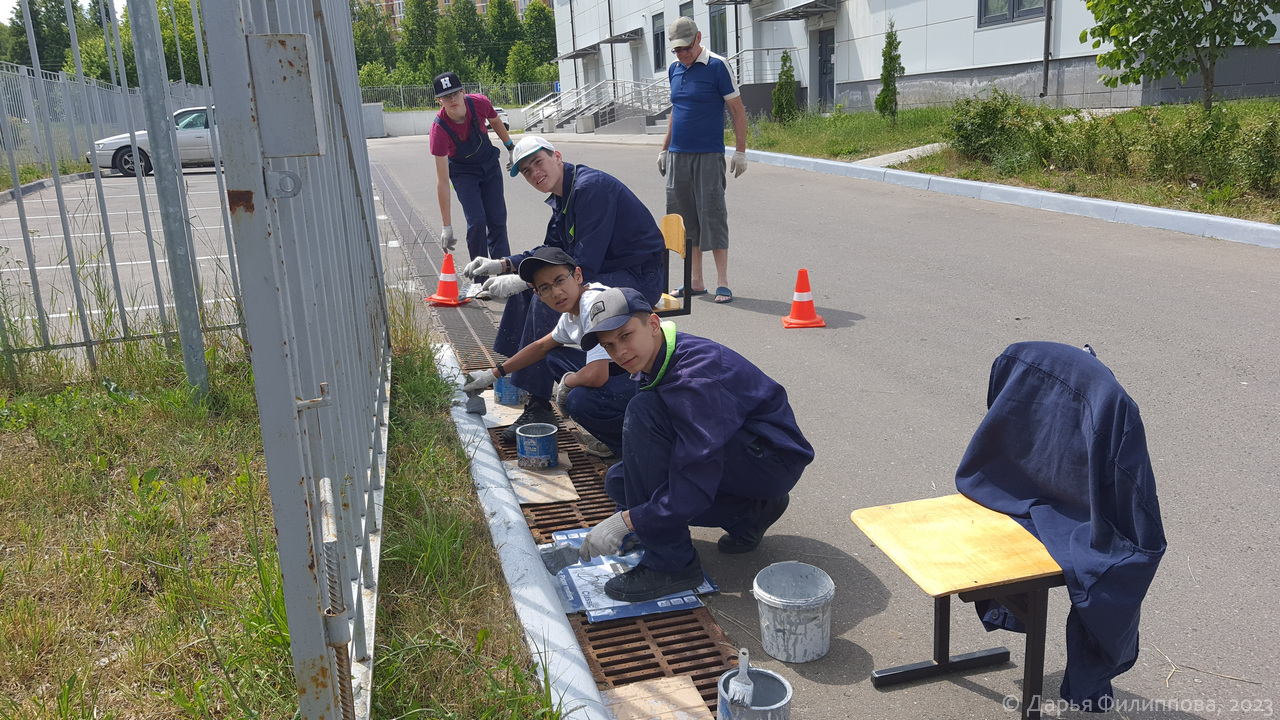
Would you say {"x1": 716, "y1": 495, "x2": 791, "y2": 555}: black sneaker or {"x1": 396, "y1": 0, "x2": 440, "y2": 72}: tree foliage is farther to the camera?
{"x1": 396, "y1": 0, "x2": 440, "y2": 72}: tree foliage

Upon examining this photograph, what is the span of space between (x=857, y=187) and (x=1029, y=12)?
8.01 meters

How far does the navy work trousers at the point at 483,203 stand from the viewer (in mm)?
7199

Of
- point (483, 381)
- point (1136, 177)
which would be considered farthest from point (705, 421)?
point (1136, 177)

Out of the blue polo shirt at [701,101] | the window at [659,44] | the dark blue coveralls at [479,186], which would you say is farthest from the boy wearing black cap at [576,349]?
the window at [659,44]

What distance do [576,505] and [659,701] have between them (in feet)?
4.61

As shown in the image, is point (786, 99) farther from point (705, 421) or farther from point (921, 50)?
point (705, 421)

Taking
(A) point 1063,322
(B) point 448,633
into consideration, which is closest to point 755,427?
(B) point 448,633

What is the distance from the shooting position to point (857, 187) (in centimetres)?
1312

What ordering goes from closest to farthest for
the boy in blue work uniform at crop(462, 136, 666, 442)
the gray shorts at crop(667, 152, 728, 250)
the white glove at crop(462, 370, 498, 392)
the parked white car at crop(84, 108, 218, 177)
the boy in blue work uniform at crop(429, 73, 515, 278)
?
the white glove at crop(462, 370, 498, 392) → the boy in blue work uniform at crop(462, 136, 666, 442) → the boy in blue work uniform at crop(429, 73, 515, 278) → the gray shorts at crop(667, 152, 728, 250) → the parked white car at crop(84, 108, 218, 177)

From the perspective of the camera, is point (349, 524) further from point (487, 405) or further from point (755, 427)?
point (487, 405)

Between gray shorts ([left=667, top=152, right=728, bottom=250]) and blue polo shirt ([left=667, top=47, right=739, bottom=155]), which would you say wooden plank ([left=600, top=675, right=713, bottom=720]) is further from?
blue polo shirt ([left=667, top=47, right=739, bottom=155])

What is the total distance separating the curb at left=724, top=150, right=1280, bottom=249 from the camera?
785 centimetres

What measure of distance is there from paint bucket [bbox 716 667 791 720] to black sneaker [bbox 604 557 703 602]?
0.64m

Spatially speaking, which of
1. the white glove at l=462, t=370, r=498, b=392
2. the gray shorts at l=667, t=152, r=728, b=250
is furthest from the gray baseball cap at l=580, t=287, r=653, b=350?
the gray shorts at l=667, t=152, r=728, b=250
